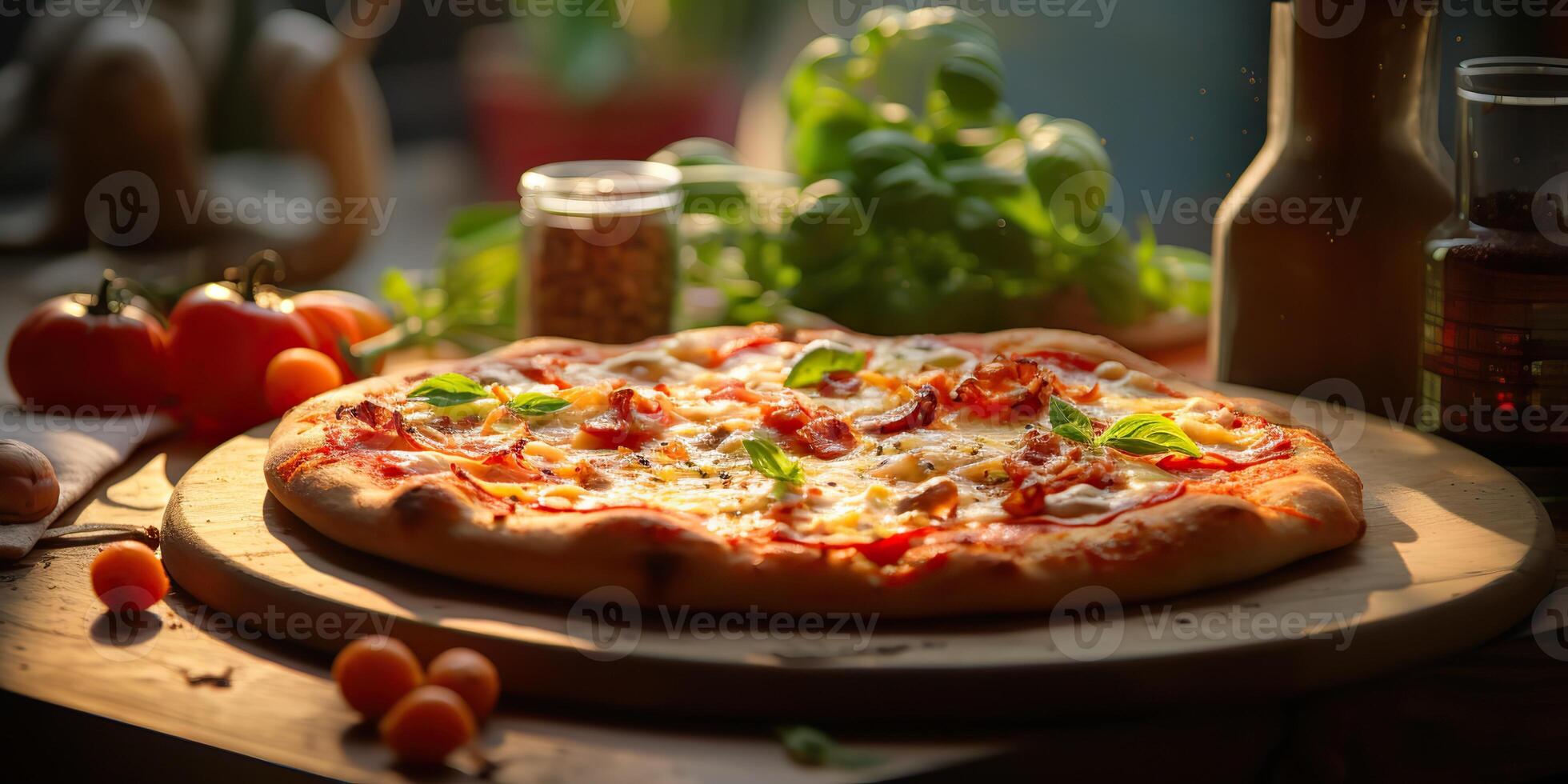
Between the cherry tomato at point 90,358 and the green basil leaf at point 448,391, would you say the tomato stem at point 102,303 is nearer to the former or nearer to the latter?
the cherry tomato at point 90,358

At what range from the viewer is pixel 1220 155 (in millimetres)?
6621

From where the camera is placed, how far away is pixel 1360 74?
2.56 m

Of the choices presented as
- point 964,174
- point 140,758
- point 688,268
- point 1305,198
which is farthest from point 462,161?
point 140,758

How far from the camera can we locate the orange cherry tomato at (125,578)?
73.7 inches

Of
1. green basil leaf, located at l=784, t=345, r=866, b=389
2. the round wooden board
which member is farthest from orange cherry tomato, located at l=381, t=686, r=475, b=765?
green basil leaf, located at l=784, t=345, r=866, b=389

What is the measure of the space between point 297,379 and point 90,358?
0.43 m

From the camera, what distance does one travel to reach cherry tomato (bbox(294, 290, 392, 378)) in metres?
3.02

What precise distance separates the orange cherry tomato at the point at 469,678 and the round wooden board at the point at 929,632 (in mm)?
85

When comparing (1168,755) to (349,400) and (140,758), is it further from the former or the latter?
(349,400)

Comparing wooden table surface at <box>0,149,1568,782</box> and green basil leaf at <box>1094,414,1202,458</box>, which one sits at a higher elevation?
green basil leaf at <box>1094,414,1202,458</box>

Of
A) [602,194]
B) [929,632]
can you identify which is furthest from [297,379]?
[929,632]

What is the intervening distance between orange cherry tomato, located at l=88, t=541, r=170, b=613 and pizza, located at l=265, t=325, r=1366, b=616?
0.21 m

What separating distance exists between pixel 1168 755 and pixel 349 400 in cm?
155

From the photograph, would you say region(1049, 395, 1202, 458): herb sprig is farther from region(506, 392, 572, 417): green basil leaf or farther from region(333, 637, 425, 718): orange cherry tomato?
region(333, 637, 425, 718): orange cherry tomato
